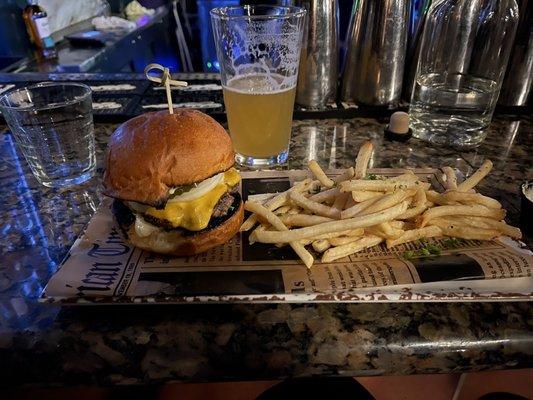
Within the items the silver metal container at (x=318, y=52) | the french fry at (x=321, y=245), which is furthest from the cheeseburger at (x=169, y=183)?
the silver metal container at (x=318, y=52)

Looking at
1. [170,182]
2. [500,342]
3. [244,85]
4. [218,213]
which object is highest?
[244,85]

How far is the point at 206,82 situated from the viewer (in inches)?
90.5

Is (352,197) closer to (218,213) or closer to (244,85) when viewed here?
(218,213)

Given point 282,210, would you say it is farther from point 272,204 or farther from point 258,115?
point 258,115

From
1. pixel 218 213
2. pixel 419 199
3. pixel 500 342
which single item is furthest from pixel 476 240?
pixel 218 213

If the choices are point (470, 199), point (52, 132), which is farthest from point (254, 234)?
point (52, 132)

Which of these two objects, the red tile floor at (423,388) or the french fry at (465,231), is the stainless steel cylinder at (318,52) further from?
the red tile floor at (423,388)

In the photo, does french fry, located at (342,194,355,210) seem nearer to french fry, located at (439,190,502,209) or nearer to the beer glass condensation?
french fry, located at (439,190,502,209)

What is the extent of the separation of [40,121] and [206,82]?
114cm

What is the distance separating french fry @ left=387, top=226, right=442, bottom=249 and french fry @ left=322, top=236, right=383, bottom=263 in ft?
0.12

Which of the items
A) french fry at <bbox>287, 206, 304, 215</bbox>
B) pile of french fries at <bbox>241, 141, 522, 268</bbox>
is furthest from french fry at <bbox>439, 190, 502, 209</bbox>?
french fry at <bbox>287, 206, 304, 215</bbox>

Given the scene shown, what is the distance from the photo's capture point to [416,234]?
0.99 m

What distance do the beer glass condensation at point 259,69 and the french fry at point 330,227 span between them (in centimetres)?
63

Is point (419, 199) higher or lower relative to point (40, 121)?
lower
